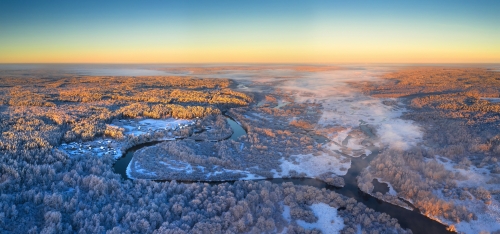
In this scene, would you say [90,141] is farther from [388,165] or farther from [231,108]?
[388,165]

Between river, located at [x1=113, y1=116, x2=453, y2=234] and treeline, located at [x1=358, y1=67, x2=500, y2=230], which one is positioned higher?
treeline, located at [x1=358, y1=67, x2=500, y2=230]

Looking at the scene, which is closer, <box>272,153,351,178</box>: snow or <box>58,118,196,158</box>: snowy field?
<box>272,153,351,178</box>: snow

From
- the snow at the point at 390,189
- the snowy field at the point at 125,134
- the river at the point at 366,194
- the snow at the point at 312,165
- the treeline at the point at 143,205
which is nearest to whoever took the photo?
the treeline at the point at 143,205

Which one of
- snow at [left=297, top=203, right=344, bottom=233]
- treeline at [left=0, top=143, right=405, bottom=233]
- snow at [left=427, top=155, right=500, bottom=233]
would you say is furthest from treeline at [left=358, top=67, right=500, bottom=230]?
snow at [left=297, top=203, right=344, bottom=233]

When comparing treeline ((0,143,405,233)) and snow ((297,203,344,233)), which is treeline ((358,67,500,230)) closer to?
treeline ((0,143,405,233))

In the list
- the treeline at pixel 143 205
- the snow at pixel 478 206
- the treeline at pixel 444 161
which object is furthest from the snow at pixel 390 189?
the treeline at pixel 143 205

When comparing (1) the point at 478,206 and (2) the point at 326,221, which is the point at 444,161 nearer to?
(1) the point at 478,206

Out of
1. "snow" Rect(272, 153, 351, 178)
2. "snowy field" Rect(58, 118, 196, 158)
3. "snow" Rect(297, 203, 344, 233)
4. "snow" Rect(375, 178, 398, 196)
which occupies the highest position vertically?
Answer: "snowy field" Rect(58, 118, 196, 158)

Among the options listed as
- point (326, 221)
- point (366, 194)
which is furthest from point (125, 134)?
point (366, 194)

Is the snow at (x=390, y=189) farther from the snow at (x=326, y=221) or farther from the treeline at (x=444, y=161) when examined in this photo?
the snow at (x=326, y=221)
